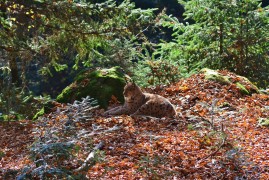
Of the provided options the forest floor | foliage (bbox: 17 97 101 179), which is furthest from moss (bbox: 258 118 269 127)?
foliage (bbox: 17 97 101 179)

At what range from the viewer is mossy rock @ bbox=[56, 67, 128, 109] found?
9.65 meters

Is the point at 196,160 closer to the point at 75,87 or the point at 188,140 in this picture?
the point at 188,140

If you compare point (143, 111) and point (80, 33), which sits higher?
point (80, 33)

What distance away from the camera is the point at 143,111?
8.38m

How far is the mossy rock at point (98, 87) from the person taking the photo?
31.7 ft

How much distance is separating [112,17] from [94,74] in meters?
2.25

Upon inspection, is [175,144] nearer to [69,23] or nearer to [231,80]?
[231,80]

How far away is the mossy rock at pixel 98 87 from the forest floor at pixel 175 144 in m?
0.59

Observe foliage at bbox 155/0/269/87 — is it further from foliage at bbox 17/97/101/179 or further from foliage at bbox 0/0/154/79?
foliage at bbox 17/97/101/179

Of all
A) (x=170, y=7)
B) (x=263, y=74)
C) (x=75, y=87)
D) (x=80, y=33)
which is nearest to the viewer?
(x=75, y=87)

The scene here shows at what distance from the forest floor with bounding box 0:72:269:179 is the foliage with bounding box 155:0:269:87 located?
192 inches

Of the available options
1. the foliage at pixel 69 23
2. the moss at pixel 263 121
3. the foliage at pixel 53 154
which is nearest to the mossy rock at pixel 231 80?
the foliage at pixel 69 23

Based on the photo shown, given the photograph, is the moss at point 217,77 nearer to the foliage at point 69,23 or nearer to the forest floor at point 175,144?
the forest floor at point 175,144

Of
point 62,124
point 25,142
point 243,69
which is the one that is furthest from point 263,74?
point 62,124
